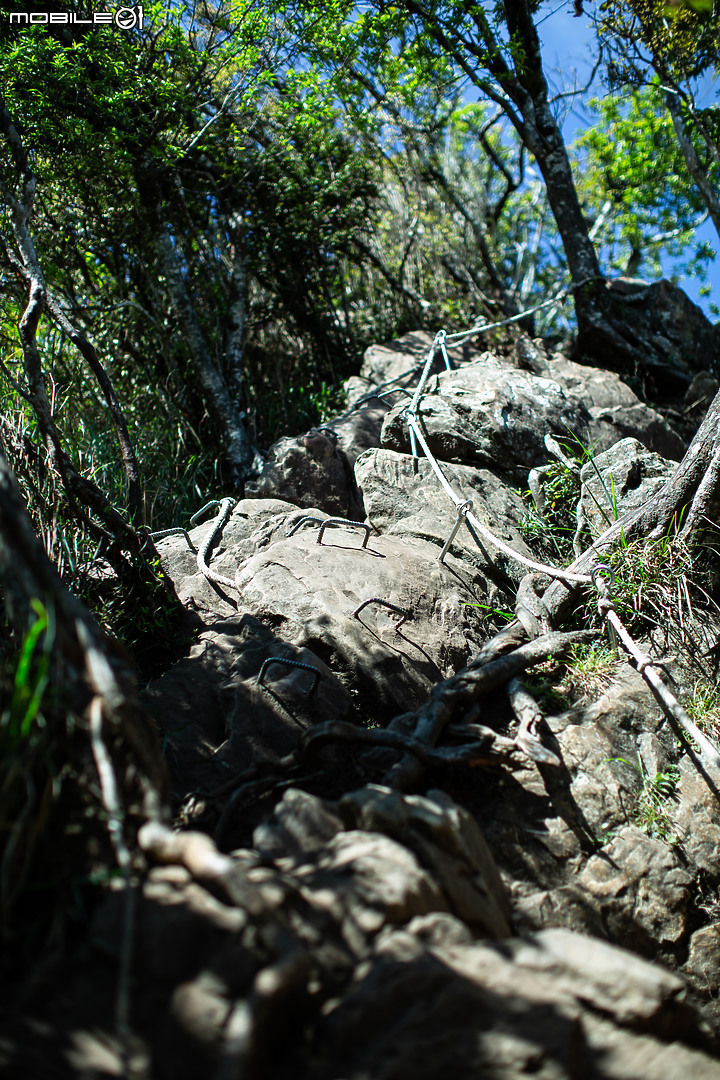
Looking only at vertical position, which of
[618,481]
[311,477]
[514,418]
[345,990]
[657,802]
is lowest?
[657,802]

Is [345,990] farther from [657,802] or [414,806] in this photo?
[657,802]

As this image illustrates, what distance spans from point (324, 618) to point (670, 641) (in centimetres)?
173

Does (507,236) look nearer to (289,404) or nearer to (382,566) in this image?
(289,404)

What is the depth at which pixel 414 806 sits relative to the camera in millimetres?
2082

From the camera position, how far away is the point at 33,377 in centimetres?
322

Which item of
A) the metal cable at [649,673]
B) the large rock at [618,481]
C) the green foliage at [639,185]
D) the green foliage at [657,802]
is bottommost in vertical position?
the green foliage at [657,802]

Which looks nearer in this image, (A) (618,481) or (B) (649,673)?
(B) (649,673)

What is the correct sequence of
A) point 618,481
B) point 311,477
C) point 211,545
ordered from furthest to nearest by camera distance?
1. point 311,477
2. point 618,481
3. point 211,545

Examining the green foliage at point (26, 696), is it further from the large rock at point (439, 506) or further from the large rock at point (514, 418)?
the large rock at point (514, 418)

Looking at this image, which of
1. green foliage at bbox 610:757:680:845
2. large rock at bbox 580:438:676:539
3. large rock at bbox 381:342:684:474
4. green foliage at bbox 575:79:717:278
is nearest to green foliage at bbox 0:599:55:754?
green foliage at bbox 610:757:680:845

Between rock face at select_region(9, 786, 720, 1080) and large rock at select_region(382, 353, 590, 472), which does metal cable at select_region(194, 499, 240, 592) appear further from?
rock face at select_region(9, 786, 720, 1080)

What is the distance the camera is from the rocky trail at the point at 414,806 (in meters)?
1.41

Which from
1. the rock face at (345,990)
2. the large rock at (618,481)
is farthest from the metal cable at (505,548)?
the rock face at (345,990)

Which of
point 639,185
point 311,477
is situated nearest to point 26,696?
point 311,477
